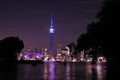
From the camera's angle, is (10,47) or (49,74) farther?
(10,47)

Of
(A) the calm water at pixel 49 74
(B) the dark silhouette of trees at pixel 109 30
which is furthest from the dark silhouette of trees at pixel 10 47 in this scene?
(B) the dark silhouette of trees at pixel 109 30

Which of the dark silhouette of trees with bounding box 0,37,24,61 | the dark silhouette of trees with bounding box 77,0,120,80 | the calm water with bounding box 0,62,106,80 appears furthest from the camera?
the dark silhouette of trees with bounding box 0,37,24,61

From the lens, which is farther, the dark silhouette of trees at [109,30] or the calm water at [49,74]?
the dark silhouette of trees at [109,30]

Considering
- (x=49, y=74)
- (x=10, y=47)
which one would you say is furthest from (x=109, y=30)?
(x=10, y=47)

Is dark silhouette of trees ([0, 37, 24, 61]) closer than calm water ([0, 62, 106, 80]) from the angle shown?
No

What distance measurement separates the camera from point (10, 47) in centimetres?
19150

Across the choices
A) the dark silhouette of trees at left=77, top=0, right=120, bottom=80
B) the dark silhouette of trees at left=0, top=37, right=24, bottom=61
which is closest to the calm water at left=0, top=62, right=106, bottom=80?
the dark silhouette of trees at left=77, top=0, right=120, bottom=80

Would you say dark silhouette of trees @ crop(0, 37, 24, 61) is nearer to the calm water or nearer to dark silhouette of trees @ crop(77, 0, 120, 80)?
the calm water

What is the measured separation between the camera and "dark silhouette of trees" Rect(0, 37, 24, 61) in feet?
623

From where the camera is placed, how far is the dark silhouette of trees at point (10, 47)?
190m

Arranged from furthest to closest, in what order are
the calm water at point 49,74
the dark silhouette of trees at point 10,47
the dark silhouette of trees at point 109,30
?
the dark silhouette of trees at point 10,47, the dark silhouette of trees at point 109,30, the calm water at point 49,74

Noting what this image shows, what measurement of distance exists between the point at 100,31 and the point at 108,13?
3868 millimetres

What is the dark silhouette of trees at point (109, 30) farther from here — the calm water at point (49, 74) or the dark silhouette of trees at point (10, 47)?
the dark silhouette of trees at point (10, 47)

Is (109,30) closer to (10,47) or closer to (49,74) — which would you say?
(49,74)
